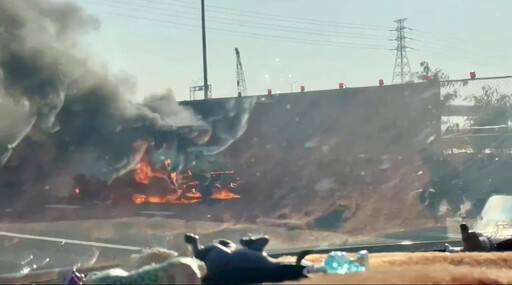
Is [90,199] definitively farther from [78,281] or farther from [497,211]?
[78,281]

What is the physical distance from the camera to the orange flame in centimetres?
2188

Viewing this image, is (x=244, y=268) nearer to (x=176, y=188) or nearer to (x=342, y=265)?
(x=342, y=265)

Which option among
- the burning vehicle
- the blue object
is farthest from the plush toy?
the burning vehicle

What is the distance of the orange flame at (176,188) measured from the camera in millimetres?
21875

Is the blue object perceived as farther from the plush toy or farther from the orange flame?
the orange flame

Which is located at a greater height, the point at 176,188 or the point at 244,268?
the point at 244,268

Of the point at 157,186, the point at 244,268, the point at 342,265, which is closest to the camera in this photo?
the point at 244,268

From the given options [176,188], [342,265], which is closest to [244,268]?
[342,265]

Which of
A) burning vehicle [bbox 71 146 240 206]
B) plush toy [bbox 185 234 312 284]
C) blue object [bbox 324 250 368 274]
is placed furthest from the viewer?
burning vehicle [bbox 71 146 240 206]

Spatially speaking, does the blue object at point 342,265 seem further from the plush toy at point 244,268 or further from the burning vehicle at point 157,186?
the burning vehicle at point 157,186

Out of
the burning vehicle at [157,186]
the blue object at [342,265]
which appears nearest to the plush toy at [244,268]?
the blue object at [342,265]

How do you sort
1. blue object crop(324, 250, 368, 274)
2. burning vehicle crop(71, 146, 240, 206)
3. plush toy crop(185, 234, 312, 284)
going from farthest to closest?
burning vehicle crop(71, 146, 240, 206) → blue object crop(324, 250, 368, 274) → plush toy crop(185, 234, 312, 284)

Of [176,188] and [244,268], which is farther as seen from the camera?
[176,188]

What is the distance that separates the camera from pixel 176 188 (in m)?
22.3
